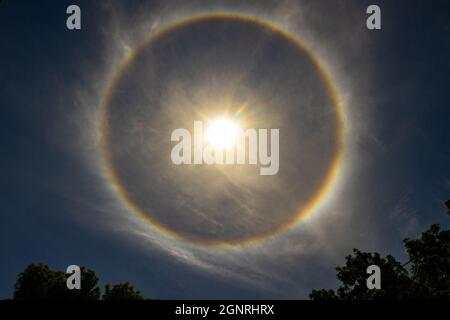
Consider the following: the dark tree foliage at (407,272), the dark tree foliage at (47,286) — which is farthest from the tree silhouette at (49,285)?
the dark tree foliage at (407,272)

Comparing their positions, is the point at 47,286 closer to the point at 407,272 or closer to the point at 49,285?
the point at 49,285

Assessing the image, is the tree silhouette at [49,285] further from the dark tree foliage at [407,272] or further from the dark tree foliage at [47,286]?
the dark tree foliage at [407,272]

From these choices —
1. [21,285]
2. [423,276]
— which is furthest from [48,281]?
[423,276]

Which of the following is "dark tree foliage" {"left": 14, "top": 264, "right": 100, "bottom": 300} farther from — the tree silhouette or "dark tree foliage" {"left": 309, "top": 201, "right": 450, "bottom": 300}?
"dark tree foliage" {"left": 309, "top": 201, "right": 450, "bottom": 300}
